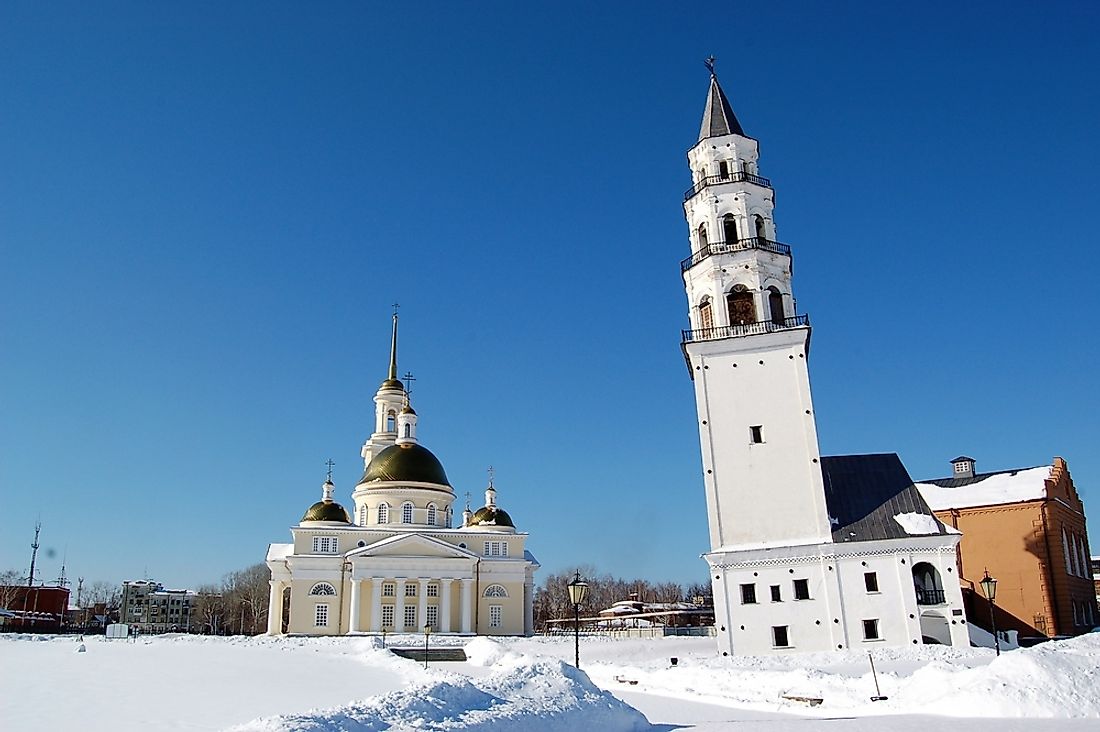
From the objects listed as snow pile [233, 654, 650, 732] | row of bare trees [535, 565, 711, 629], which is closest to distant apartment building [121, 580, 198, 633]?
row of bare trees [535, 565, 711, 629]

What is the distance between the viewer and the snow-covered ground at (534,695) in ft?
38.6

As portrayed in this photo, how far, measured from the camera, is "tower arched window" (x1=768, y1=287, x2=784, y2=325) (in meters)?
37.0

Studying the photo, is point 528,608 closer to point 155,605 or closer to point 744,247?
point 744,247

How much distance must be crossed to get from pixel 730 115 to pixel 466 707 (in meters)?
35.0

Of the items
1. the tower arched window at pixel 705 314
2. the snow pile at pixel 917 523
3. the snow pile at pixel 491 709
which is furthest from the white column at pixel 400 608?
the snow pile at pixel 491 709

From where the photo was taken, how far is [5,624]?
2881 inches

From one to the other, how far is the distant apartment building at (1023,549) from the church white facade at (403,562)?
26614 mm

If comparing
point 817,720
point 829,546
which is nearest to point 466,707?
point 817,720

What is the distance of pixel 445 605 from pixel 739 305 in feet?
89.5

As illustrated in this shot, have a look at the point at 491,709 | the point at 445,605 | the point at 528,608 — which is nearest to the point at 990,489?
the point at 528,608

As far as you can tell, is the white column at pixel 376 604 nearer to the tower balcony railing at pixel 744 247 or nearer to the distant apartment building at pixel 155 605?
the tower balcony railing at pixel 744 247

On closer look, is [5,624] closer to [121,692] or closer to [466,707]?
[121,692]

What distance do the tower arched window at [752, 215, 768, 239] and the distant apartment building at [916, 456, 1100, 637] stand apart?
64.3 feet

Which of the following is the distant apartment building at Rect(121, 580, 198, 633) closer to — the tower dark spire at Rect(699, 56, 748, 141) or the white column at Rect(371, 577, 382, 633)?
the white column at Rect(371, 577, 382, 633)
